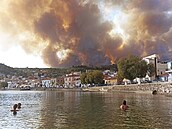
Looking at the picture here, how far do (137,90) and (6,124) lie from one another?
251 feet

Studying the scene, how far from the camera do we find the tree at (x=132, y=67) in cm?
11181

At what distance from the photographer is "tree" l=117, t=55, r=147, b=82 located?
367ft

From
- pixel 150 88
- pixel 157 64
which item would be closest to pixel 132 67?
pixel 150 88

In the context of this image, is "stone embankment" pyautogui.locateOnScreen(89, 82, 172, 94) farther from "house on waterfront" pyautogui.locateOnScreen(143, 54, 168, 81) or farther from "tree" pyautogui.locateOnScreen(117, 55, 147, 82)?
"house on waterfront" pyautogui.locateOnScreen(143, 54, 168, 81)

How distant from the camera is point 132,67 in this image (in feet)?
364

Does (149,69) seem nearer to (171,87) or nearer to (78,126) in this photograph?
(171,87)

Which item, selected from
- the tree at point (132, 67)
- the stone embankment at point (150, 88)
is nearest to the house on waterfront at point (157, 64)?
the stone embankment at point (150, 88)

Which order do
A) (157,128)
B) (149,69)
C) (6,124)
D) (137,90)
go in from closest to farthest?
(157,128) < (6,124) < (137,90) < (149,69)

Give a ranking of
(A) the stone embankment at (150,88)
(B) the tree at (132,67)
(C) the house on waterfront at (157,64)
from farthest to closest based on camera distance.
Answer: (C) the house on waterfront at (157,64) < (B) the tree at (132,67) < (A) the stone embankment at (150,88)

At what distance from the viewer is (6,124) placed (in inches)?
1212

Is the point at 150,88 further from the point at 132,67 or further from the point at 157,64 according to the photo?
the point at 157,64

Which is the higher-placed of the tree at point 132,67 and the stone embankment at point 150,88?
the tree at point 132,67

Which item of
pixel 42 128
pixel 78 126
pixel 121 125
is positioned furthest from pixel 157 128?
pixel 42 128

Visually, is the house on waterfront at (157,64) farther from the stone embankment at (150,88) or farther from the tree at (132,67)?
the tree at (132,67)
